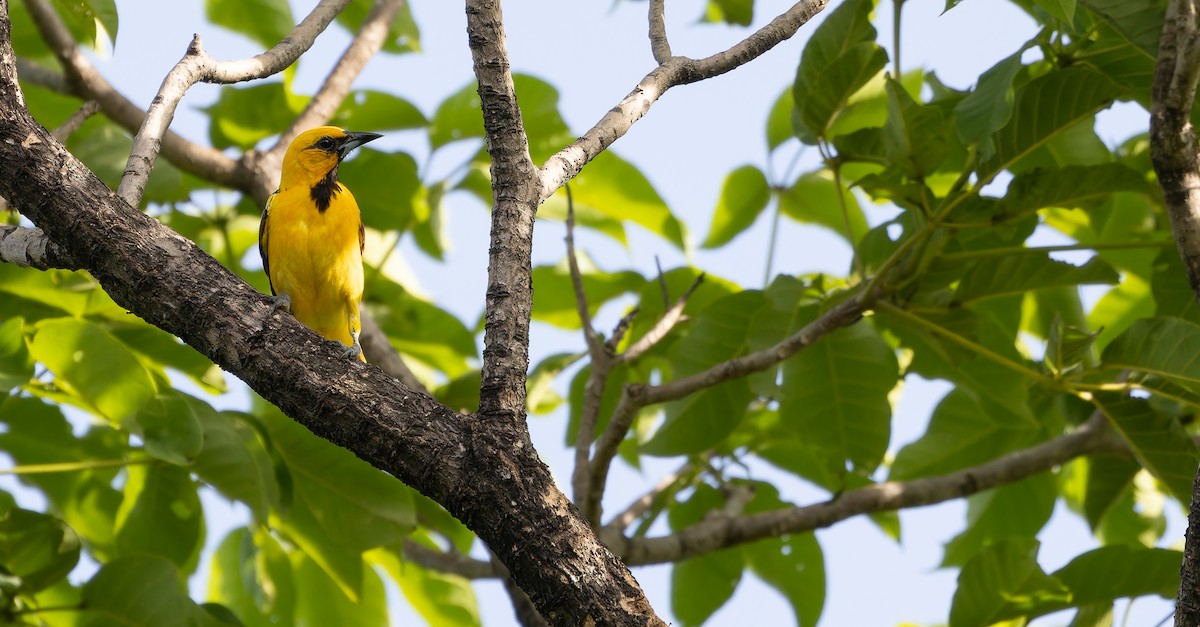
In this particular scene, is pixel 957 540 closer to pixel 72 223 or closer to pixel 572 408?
pixel 572 408

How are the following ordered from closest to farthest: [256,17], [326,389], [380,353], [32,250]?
[326,389] < [32,250] < [380,353] < [256,17]

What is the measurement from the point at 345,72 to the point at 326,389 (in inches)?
138

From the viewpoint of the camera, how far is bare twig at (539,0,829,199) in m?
2.75

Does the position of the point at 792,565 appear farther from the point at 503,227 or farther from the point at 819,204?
the point at 503,227

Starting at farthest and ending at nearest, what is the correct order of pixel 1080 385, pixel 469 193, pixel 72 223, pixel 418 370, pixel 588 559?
1. pixel 418 370
2. pixel 469 193
3. pixel 1080 385
4. pixel 72 223
5. pixel 588 559

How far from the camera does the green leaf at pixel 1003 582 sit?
143 inches

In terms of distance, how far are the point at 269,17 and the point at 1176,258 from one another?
4.02 m

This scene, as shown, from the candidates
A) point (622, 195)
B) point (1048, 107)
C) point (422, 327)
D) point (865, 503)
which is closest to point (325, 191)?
point (422, 327)

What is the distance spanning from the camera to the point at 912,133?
11.5ft

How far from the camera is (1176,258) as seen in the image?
3.96 meters

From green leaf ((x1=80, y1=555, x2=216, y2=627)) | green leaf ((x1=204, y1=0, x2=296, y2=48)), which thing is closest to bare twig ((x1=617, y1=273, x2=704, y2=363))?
green leaf ((x1=80, y1=555, x2=216, y2=627))

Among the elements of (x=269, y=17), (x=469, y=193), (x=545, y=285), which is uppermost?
(x=269, y=17)

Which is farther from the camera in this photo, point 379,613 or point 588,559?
point 379,613

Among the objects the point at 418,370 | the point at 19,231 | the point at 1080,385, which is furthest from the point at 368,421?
the point at 418,370
